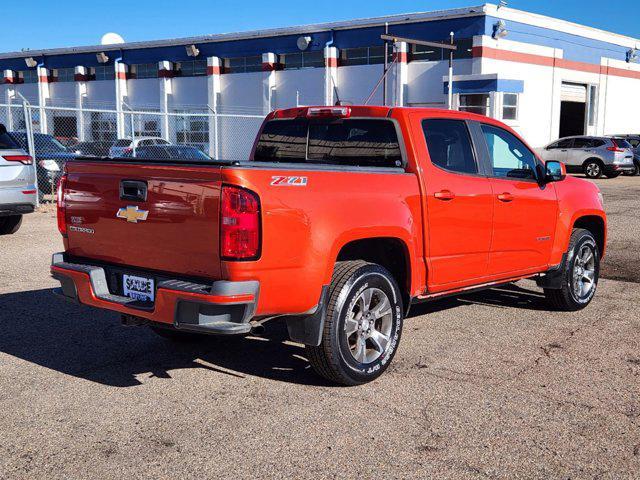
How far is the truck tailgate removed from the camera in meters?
4.10

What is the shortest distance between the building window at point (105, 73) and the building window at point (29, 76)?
6.02 metres

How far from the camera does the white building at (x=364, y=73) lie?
32625 millimetres

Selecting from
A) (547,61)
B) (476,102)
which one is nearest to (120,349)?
(476,102)

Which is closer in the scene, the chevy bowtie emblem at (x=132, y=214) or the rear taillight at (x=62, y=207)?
the chevy bowtie emblem at (x=132, y=214)

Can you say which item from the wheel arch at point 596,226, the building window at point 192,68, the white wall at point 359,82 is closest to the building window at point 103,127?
the building window at point 192,68

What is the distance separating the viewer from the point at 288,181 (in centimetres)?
421

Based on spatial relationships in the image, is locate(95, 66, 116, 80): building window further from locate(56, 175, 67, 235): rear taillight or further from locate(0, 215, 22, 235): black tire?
locate(56, 175, 67, 235): rear taillight

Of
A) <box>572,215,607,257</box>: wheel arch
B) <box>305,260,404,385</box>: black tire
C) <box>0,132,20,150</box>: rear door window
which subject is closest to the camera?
<box>305,260,404,385</box>: black tire

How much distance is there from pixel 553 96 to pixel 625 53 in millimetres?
10103

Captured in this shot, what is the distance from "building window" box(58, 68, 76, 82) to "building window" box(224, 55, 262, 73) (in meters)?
13.4

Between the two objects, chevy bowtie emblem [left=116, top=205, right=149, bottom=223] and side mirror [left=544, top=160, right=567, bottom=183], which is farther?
side mirror [left=544, top=160, right=567, bottom=183]

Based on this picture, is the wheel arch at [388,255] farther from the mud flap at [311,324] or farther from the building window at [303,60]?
the building window at [303,60]

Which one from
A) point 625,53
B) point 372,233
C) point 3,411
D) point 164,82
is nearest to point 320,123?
point 372,233

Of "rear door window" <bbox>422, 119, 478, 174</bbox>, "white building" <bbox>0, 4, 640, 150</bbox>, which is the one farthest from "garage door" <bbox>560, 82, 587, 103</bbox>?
"rear door window" <bbox>422, 119, 478, 174</bbox>
